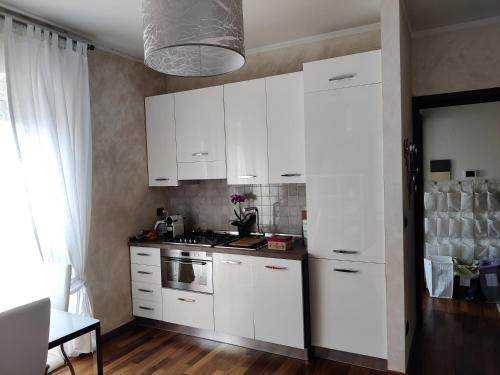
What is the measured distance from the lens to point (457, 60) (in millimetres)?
2979

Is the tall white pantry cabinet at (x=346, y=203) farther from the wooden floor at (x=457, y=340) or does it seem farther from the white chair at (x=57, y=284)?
the white chair at (x=57, y=284)

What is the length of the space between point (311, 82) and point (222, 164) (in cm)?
105

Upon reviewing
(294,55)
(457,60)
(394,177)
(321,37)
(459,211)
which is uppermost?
(321,37)

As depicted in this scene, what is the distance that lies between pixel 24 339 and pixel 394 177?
7.13ft

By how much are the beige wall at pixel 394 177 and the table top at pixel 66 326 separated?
185cm

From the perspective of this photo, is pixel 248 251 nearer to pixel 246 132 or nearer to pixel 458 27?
pixel 246 132

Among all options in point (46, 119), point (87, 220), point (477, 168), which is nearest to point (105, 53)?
point (46, 119)

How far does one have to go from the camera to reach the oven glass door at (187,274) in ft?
10.4

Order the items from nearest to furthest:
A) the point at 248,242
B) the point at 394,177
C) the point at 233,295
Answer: the point at 394,177 → the point at 233,295 → the point at 248,242

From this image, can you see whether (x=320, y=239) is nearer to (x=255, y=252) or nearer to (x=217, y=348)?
(x=255, y=252)

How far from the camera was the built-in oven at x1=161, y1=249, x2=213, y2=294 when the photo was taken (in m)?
3.16

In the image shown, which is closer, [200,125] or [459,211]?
[200,125]

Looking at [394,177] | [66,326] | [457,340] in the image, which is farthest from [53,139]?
[457,340]

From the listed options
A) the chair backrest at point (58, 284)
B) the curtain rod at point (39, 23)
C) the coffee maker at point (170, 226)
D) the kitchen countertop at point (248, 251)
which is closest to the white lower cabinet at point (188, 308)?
the kitchen countertop at point (248, 251)
